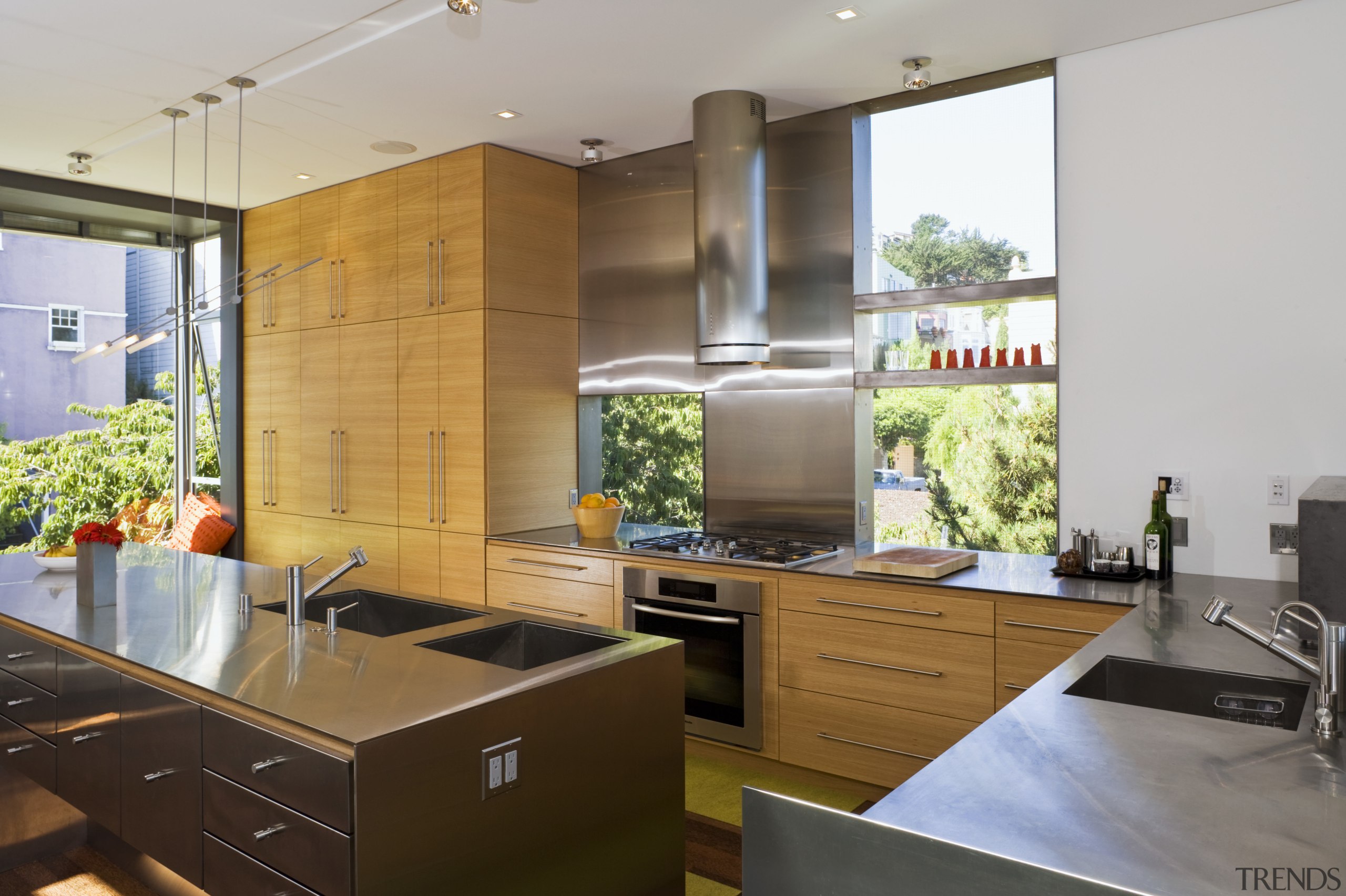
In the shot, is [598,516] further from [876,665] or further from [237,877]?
[237,877]

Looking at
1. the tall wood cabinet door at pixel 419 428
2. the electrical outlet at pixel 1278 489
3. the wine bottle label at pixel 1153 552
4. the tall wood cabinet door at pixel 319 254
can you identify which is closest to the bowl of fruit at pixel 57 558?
the tall wood cabinet door at pixel 419 428

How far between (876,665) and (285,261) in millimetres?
4179

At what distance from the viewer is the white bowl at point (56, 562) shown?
3.49 meters

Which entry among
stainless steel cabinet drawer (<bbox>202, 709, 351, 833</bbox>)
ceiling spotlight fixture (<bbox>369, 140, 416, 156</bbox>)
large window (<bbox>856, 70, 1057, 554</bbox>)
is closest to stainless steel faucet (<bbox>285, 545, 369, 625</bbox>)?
stainless steel cabinet drawer (<bbox>202, 709, 351, 833</bbox>)

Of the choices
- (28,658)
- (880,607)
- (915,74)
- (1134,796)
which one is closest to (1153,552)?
(880,607)

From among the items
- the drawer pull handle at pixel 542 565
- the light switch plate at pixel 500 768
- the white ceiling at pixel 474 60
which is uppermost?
the white ceiling at pixel 474 60

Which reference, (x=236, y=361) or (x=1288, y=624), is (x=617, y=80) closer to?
(x=1288, y=624)

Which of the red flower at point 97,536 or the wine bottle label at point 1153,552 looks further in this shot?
the wine bottle label at point 1153,552

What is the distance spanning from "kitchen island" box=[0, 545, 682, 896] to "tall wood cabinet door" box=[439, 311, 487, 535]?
1.72 metres

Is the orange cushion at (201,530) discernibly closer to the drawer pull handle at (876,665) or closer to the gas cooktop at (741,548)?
the gas cooktop at (741,548)

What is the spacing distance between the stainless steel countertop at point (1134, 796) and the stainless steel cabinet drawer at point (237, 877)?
1210 mm

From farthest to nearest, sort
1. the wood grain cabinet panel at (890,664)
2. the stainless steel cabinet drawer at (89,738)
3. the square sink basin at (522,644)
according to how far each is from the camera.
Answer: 1. the wood grain cabinet panel at (890,664)
2. the square sink basin at (522,644)
3. the stainless steel cabinet drawer at (89,738)

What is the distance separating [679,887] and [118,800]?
4.51 ft

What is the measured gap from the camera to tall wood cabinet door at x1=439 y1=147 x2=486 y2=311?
442 cm
